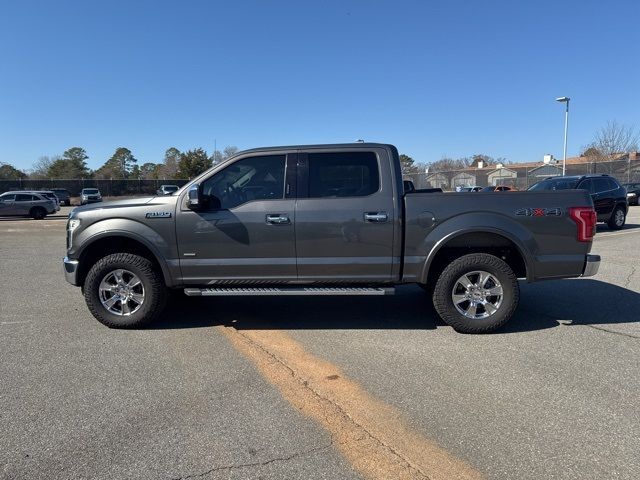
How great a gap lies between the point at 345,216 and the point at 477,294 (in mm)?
1653

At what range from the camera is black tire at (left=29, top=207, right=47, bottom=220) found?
1075 inches

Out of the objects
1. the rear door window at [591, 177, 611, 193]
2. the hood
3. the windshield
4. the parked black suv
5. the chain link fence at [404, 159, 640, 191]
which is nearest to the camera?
the hood

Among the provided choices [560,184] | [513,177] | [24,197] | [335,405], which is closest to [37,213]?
[24,197]

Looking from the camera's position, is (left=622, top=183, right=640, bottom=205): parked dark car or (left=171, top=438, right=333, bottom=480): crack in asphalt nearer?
(left=171, top=438, right=333, bottom=480): crack in asphalt

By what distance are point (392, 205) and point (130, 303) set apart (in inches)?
124

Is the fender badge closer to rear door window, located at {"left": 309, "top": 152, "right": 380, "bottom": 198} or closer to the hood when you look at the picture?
the hood

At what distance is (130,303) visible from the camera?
208 inches

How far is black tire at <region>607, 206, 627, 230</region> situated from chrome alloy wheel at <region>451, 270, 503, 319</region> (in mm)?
12113

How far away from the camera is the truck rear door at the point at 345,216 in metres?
4.96

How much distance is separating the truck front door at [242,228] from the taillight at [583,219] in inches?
117

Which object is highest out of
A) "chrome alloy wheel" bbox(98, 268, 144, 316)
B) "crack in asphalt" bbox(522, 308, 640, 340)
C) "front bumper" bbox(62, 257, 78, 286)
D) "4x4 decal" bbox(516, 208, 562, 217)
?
"4x4 decal" bbox(516, 208, 562, 217)

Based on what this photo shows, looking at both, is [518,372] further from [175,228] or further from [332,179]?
[175,228]

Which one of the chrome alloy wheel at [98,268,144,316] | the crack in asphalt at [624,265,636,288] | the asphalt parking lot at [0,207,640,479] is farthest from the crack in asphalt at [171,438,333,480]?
the crack in asphalt at [624,265,636,288]

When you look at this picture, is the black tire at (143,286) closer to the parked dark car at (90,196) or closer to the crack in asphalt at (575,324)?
the crack in asphalt at (575,324)
